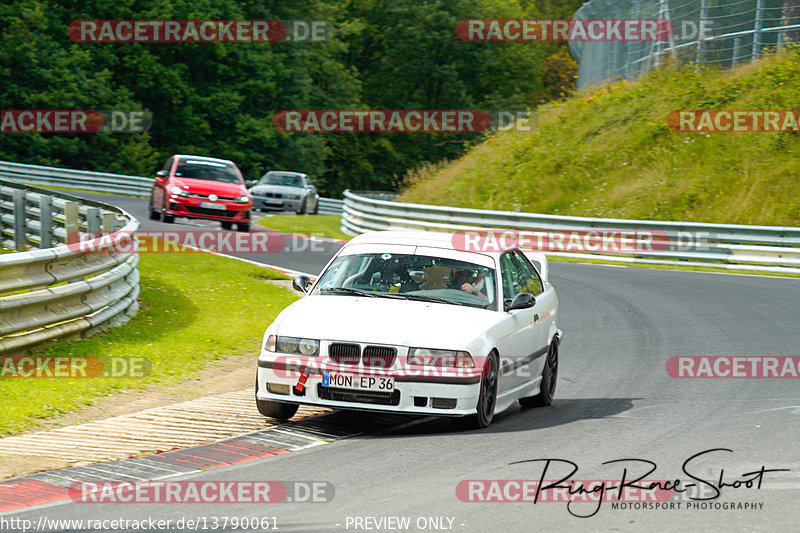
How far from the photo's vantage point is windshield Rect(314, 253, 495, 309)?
9.16m

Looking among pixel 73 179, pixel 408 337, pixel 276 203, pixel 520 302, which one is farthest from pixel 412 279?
pixel 73 179

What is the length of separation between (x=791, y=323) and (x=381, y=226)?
53.8 ft

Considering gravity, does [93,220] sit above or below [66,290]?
above

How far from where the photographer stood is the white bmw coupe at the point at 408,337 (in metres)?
8.16

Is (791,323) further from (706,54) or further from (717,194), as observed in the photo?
(706,54)

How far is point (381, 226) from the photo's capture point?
100 feet

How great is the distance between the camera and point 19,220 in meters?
17.8

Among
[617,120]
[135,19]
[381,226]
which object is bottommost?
[381,226]

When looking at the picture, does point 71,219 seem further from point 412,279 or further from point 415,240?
point 412,279

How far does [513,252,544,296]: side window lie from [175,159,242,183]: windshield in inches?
697

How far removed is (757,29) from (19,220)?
878 inches

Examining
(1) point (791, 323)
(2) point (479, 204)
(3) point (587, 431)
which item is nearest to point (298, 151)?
(2) point (479, 204)

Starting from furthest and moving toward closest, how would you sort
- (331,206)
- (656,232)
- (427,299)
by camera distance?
(331,206)
(656,232)
(427,299)

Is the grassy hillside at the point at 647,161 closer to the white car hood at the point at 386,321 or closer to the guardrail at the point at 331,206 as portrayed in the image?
the guardrail at the point at 331,206
